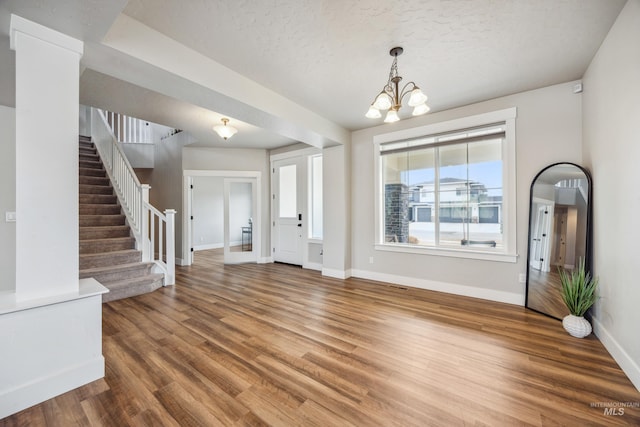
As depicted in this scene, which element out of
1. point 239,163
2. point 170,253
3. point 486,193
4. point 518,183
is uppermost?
point 239,163

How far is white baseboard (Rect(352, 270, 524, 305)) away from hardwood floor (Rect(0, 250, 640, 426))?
17 centimetres

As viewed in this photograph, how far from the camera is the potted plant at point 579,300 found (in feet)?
7.88

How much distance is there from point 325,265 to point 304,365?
9.28ft

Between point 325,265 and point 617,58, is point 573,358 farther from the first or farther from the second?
point 325,265

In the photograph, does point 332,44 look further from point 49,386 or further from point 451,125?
point 49,386

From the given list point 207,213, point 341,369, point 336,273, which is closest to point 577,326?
point 341,369

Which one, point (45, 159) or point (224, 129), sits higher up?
point (224, 129)

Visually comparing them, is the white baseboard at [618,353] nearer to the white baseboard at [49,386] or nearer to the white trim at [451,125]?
the white trim at [451,125]

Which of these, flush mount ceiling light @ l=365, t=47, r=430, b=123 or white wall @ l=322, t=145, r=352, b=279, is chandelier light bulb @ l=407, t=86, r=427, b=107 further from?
white wall @ l=322, t=145, r=352, b=279

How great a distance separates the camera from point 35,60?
1.67 metres

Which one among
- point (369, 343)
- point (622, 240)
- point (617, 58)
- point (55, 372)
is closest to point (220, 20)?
point (55, 372)

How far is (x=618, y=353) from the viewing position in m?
2.00

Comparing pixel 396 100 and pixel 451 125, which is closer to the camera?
pixel 396 100

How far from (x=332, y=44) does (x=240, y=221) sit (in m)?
4.67
